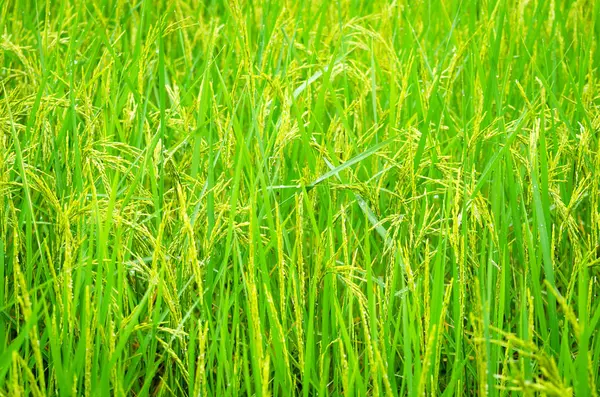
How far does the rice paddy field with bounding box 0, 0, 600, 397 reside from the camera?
1606 mm

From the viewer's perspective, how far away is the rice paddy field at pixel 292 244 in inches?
63.2

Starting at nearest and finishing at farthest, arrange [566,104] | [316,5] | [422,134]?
[422,134]
[566,104]
[316,5]

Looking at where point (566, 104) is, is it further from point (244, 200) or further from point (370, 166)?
point (244, 200)

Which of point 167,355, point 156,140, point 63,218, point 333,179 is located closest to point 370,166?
point 333,179

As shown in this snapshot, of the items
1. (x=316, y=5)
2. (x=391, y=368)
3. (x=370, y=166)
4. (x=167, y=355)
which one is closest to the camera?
(x=391, y=368)

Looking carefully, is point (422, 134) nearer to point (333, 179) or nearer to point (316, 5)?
point (333, 179)

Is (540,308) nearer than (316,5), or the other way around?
(540,308)

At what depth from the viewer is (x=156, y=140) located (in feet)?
6.27

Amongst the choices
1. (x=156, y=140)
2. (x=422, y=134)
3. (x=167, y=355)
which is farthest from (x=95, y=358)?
(x=422, y=134)

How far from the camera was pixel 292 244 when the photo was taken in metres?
2.23

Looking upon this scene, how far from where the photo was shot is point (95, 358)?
161 cm

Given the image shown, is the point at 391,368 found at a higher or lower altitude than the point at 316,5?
lower

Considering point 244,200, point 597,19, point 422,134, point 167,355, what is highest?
point 597,19

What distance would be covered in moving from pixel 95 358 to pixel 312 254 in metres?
0.73
